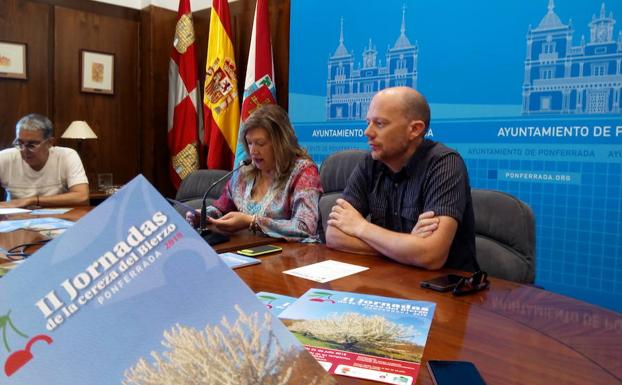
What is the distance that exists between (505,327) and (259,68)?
304 centimetres

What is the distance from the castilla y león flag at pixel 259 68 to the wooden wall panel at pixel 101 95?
1.50 meters

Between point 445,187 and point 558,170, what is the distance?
47.4 inches

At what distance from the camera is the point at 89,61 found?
4.28 meters

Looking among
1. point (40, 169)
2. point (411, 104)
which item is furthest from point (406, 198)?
point (40, 169)

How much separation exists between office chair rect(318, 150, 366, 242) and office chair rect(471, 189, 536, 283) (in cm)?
61

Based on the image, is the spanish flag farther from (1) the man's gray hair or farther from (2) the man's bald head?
(2) the man's bald head

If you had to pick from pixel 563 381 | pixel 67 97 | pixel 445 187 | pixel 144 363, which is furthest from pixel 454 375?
pixel 67 97

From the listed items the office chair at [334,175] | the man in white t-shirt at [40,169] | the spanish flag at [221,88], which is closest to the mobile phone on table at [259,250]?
the office chair at [334,175]

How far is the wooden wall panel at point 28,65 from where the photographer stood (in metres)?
3.87

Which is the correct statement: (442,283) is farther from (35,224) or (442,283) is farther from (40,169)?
(40,169)

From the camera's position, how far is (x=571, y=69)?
2410 millimetres

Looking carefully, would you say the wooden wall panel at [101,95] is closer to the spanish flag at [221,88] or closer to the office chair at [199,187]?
the spanish flag at [221,88]

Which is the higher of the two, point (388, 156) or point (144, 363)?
point (388, 156)

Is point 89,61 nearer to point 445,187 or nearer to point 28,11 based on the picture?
point 28,11
